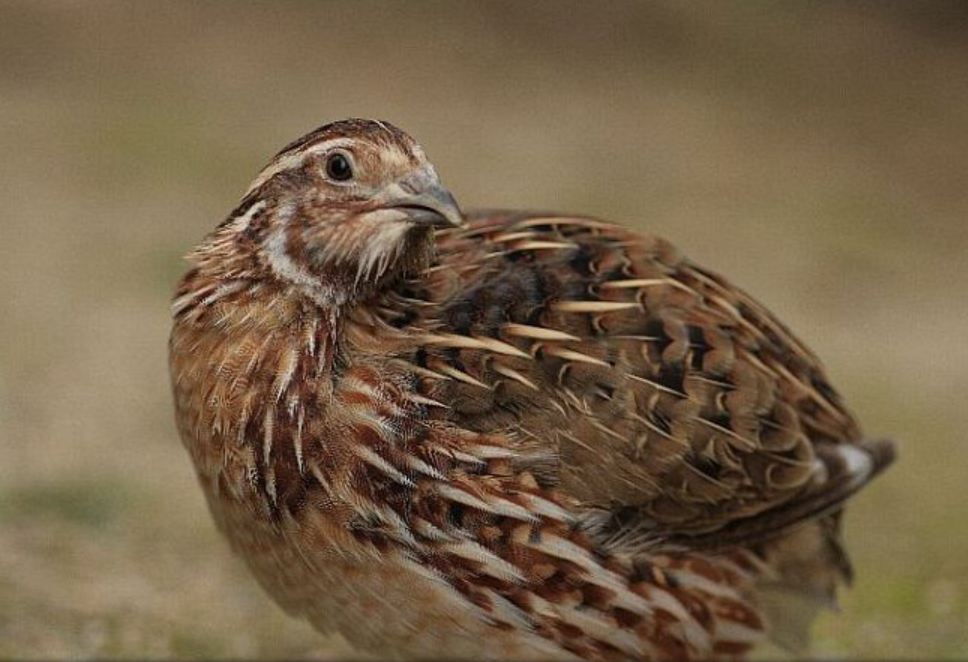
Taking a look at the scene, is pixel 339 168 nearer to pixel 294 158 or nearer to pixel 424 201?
pixel 294 158

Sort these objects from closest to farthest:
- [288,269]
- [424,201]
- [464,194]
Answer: [424,201] < [288,269] < [464,194]

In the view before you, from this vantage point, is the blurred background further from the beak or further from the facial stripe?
the beak

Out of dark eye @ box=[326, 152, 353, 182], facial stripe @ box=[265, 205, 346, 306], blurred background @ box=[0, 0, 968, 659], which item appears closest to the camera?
dark eye @ box=[326, 152, 353, 182]

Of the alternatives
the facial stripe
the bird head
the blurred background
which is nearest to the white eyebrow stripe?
the bird head

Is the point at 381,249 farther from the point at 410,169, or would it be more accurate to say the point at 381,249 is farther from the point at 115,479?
the point at 115,479

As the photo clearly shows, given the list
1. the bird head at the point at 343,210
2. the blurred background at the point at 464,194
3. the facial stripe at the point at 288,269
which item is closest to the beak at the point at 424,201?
the bird head at the point at 343,210

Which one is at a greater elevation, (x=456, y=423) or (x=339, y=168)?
(x=339, y=168)

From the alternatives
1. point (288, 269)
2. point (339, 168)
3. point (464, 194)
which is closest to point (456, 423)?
point (288, 269)
